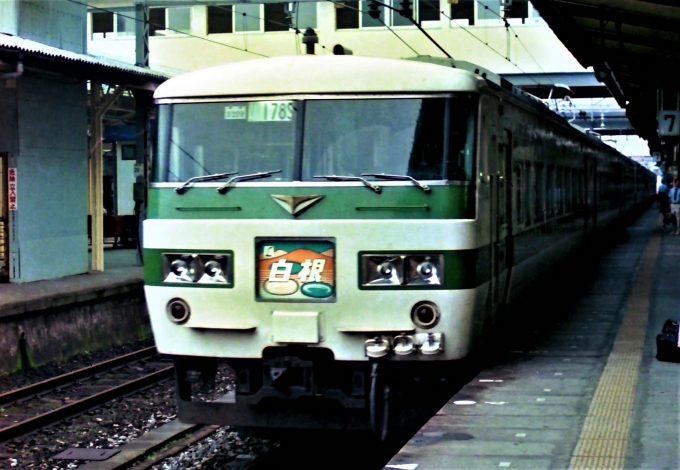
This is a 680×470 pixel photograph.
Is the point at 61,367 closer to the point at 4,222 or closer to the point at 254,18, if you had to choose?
the point at 4,222

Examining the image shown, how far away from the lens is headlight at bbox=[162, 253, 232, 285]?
6688 mm

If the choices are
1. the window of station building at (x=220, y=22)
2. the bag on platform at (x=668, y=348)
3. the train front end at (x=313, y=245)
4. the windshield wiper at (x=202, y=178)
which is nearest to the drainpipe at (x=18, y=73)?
the train front end at (x=313, y=245)

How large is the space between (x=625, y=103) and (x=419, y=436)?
65.4 feet

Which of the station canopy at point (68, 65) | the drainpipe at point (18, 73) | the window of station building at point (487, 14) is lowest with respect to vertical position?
the drainpipe at point (18, 73)

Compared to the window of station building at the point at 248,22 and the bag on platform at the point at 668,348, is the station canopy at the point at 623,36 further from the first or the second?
the window of station building at the point at 248,22

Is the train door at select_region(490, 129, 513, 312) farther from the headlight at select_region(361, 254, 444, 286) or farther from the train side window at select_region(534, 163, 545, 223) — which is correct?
the train side window at select_region(534, 163, 545, 223)

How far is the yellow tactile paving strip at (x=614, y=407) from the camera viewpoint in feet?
17.4

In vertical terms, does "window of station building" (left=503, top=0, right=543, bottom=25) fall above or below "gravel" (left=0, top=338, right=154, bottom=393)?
above

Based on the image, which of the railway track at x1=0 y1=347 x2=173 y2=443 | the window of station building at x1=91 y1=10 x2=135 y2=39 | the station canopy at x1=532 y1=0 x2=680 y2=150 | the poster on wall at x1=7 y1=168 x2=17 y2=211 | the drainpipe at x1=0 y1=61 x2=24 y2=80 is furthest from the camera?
the window of station building at x1=91 y1=10 x2=135 y2=39

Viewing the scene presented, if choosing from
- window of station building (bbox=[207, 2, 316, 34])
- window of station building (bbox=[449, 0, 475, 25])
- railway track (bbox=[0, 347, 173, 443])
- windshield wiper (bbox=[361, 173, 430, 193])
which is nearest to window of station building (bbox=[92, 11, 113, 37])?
window of station building (bbox=[207, 2, 316, 34])

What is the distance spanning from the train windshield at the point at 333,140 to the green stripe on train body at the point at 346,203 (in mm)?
108

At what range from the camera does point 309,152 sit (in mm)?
6715

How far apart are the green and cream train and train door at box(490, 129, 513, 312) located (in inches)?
18.7

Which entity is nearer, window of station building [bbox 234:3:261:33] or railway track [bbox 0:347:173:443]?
railway track [bbox 0:347:173:443]
